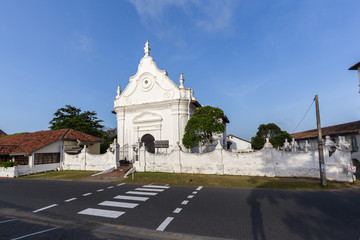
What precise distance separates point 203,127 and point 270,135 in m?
22.0

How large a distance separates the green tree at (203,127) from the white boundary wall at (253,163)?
1956 millimetres

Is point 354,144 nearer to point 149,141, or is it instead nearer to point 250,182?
point 250,182

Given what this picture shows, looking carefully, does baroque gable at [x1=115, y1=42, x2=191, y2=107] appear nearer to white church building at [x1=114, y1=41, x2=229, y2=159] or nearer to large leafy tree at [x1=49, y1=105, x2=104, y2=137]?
white church building at [x1=114, y1=41, x2=229, y2=159]

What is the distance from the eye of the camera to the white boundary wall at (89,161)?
21.0 metres

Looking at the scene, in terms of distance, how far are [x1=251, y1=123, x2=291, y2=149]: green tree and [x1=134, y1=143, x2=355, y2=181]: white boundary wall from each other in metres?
20.5

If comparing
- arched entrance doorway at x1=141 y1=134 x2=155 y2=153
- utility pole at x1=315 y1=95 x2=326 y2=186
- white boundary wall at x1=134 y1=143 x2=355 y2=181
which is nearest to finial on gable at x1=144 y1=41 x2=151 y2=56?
arched entrance doorway at x1=141 y1=134 x2=155 y2=153

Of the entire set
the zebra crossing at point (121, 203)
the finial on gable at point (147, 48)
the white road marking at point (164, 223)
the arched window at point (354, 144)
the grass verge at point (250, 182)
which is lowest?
the grass verge at point (250, 182)

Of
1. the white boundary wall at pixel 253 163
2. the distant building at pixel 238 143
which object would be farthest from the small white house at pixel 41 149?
the distant building at pixel 238 143

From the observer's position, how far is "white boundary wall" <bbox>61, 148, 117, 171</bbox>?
20953 mm

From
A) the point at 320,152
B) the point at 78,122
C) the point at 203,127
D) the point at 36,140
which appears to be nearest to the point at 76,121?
the point at 78,122

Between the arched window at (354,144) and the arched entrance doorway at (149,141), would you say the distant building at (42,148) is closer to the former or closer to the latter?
the arched entrance doorway at (149,141)

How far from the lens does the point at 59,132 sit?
25531 mm

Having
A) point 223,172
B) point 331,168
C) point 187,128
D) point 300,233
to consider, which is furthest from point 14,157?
point 331,168

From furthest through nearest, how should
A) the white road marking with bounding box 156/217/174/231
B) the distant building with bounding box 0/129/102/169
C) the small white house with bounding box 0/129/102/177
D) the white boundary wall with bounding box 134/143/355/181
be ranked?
the distant building with bounding box 0/129/102/169, the small white house with bounding box 0/129/102/177, the white boundary wall with bounding box 134/143/355/181, the white road marking with bounding box 156/217/174/231
